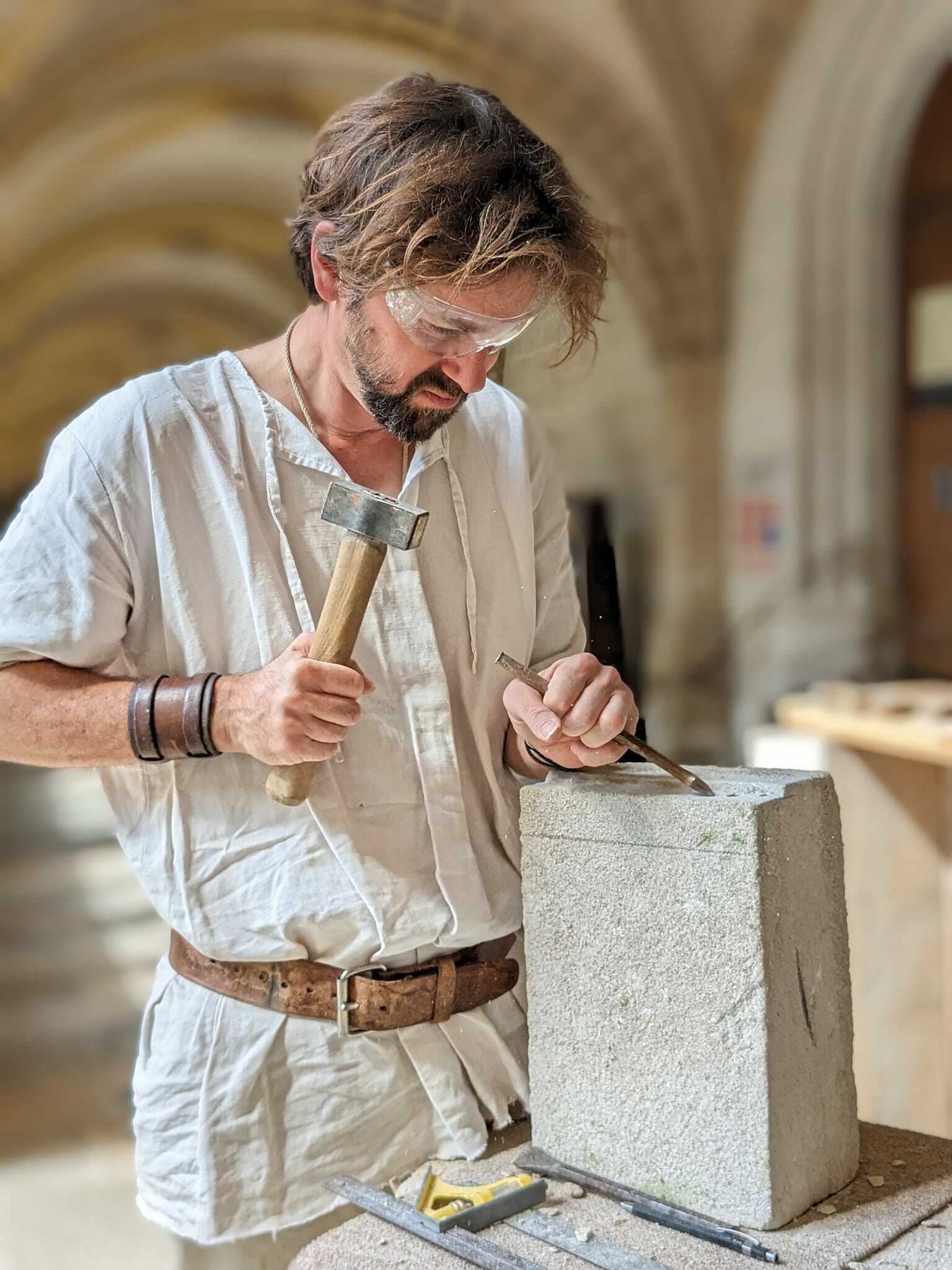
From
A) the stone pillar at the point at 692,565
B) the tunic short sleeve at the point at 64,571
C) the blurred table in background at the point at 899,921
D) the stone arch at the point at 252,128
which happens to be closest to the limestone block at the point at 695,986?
the tunic short sleeve at the point at 64,571

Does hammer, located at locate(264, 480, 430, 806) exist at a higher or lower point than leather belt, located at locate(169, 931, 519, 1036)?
higher

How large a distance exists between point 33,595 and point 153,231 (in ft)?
26.8

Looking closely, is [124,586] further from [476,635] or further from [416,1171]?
[416,1171]

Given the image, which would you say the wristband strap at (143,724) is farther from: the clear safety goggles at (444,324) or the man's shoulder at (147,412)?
the clear safety goggles at (444,324)

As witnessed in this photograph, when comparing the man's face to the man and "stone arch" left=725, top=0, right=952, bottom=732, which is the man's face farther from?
"stone arch" left=725, top=0, right=952, bottom=732

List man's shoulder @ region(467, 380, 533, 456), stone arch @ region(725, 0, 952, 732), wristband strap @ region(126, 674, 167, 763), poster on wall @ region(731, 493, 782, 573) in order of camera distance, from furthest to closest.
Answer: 1. poster on wall @ region(731, 493, 782, 573)
2. stone arch @ region(725, 0, 952, 732)
3. man's shoulder @ region(467, 380, 533, 456)
4. wristband strap @ region(126, 674, 167, 763)

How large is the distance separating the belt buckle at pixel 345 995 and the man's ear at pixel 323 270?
2.50ft

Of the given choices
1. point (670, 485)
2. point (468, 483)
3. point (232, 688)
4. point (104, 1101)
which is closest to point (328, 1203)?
point (232, 688)

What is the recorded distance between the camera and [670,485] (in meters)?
7.40

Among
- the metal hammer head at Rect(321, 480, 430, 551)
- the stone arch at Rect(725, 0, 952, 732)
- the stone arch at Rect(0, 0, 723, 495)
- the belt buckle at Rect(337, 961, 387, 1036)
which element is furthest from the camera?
the stone arch at Rect(725, 0, 952, 732)

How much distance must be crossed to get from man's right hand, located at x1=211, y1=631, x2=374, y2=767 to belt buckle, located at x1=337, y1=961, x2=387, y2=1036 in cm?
29

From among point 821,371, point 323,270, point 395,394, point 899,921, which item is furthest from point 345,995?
point 821,371

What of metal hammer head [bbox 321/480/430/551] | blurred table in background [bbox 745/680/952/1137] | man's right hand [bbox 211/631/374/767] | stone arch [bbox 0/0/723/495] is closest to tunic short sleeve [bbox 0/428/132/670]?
man's right hand [bbox 211/631/374/767]

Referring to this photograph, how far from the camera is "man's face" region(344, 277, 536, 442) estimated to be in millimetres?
1370
